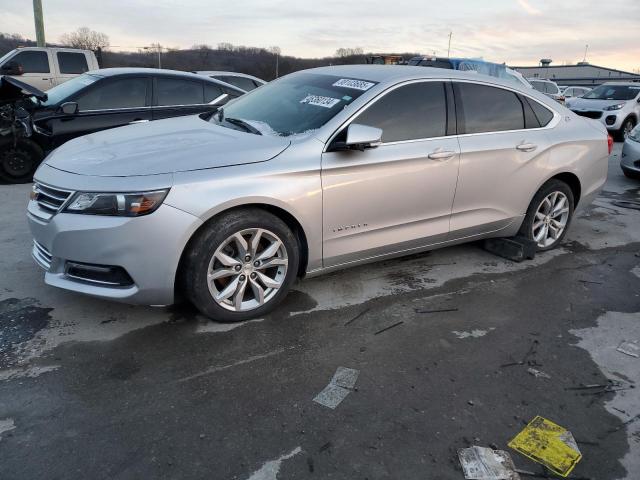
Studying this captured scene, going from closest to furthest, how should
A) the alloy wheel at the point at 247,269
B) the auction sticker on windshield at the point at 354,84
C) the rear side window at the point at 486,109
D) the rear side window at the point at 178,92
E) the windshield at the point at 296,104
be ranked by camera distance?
the alloy wheel at the point at 247,269
the windshield at the point at 296,104
the auction sticker on windshield at the point at 354,84
the rear side window at the point at 486,109
the rear side window at the point at 178,92

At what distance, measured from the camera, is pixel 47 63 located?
41.3ft

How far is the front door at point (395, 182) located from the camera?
11.6 feet

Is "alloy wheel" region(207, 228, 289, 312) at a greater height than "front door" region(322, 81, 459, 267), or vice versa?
"front door" region(322, 81, 459, 267)

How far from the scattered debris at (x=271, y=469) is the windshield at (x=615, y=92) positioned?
16.3m

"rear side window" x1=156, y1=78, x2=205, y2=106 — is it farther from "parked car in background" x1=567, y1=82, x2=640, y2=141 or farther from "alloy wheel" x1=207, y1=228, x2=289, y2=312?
"parked car in background" x1=567, y1=82, x2=640, y2=141

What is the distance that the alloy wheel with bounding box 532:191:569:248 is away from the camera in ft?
15.7

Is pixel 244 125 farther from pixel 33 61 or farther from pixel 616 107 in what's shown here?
pixel 616 107

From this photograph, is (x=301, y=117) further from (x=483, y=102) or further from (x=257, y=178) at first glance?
(x=483, y=102)

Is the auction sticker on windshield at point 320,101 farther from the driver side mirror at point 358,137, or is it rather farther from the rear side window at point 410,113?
the driver side mirror at point 358,137

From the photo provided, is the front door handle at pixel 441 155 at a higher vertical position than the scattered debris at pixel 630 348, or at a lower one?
higher

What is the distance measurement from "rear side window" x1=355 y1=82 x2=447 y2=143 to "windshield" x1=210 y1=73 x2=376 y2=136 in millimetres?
182

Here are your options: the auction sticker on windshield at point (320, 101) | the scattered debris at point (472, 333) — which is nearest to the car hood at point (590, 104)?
the auction sticker on windshield at point (320, 101)

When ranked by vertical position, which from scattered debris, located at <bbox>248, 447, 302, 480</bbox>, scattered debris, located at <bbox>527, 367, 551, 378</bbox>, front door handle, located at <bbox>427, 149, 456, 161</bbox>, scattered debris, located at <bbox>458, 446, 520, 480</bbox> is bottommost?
scattered debris, located at <bbox>458, 446, 520, 480</bbox>

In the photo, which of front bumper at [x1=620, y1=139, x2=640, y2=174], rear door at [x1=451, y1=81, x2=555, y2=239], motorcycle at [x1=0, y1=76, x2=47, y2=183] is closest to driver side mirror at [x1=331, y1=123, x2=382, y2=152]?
rear door at [x1=451, y1=81, x2=555, y2=239]
